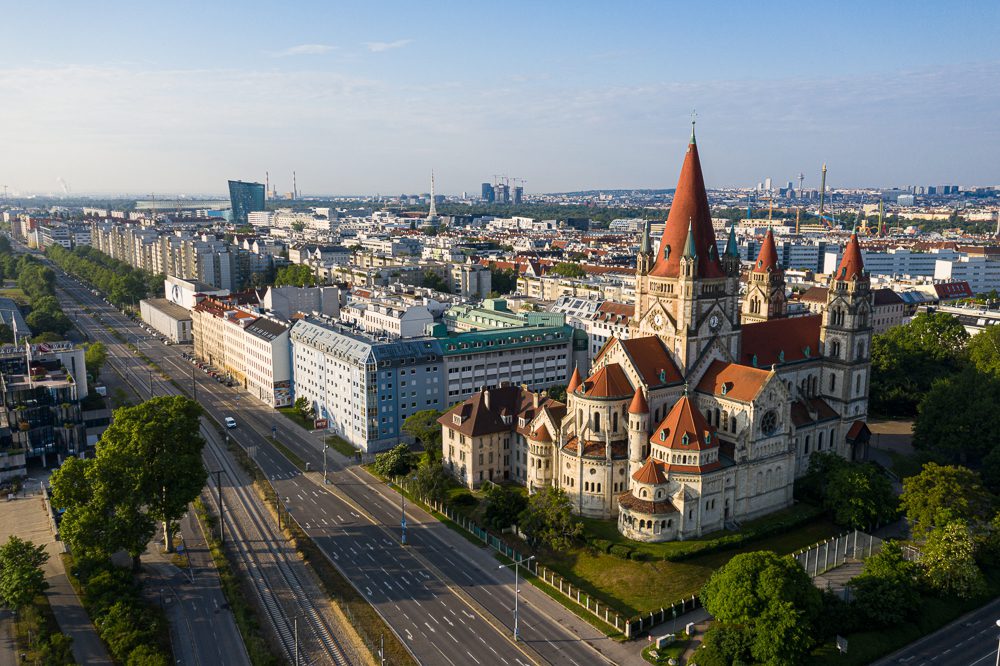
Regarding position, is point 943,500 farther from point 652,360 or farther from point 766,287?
point 766,287

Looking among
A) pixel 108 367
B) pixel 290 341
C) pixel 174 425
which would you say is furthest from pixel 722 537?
pixel 108 367

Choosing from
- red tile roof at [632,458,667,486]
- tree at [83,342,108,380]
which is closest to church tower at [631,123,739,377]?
red tile roof at [632,458,667,486]

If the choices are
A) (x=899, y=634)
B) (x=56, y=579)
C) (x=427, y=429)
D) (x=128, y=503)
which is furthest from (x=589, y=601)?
(x=56, y=579)

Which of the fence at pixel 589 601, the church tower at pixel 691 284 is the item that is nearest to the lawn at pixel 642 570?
the fence at pixel 589 601

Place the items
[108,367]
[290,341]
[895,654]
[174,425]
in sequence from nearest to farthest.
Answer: [895,654] → [174,425] → [290,341] → [108,367]

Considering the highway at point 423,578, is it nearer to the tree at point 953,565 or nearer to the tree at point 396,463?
the tree at point 396,463

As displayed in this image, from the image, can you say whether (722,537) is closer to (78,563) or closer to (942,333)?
(78,563)

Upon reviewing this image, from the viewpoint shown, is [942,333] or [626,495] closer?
[626,495]
